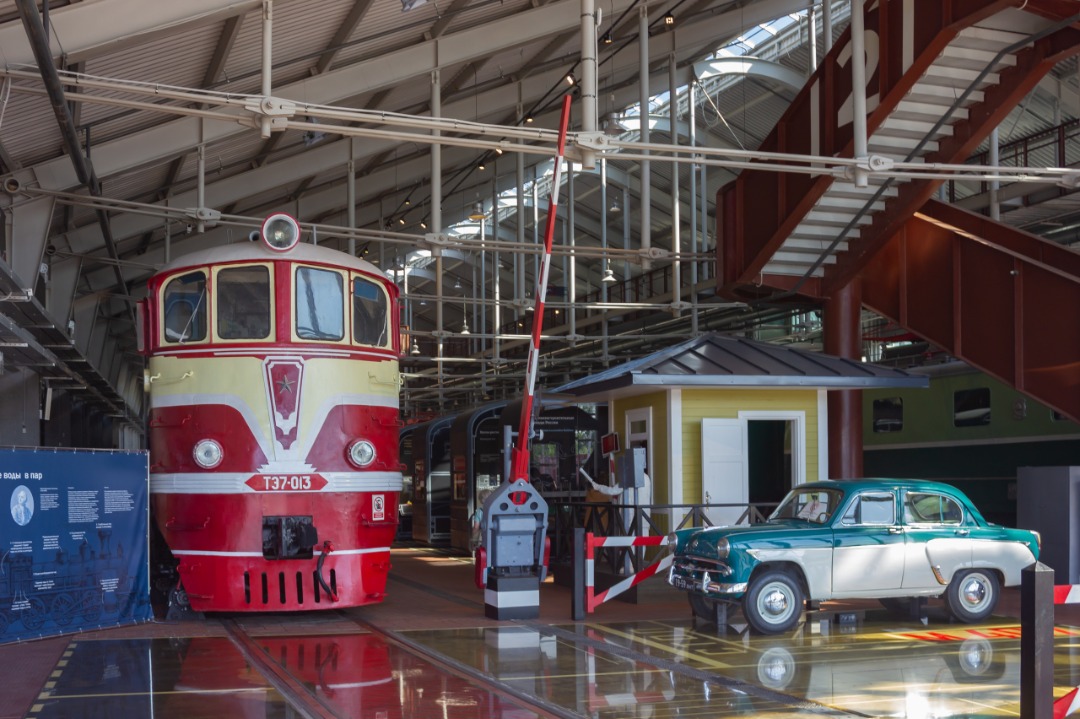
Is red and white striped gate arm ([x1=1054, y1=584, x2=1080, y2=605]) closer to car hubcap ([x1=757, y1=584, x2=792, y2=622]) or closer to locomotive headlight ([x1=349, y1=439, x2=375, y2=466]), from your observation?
car hubcap ([x1=757, y1=584, x2=792, y2=622])

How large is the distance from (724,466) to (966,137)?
610cm

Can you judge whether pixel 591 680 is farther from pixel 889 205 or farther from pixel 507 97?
pixel 507 97

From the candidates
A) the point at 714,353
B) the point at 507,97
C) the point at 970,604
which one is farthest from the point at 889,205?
the point at 507,97

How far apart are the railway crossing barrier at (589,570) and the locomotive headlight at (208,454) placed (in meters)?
4.37

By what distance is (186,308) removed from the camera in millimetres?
14102

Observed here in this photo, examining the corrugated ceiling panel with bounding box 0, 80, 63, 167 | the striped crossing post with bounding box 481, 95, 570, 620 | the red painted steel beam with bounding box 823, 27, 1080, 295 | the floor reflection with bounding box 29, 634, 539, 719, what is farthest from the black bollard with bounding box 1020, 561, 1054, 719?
the corrugated ceiling panel with bounding box 0, 80, 63, 167

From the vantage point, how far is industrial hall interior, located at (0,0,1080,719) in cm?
1063

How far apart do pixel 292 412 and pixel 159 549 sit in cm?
304

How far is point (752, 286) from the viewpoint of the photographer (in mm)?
20906

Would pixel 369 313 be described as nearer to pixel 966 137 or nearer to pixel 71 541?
pixel 71 541

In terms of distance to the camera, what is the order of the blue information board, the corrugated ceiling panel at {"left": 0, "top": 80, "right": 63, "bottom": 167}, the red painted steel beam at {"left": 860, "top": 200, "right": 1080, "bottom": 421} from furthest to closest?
the red painted steel beam at {"left": 860, "top": 200, "right": 1080, "bottom": 421} < the corrugated ceiling panel at {"left": 0, "top": 80, "right": 63, "bottom": 167} < the blue information board

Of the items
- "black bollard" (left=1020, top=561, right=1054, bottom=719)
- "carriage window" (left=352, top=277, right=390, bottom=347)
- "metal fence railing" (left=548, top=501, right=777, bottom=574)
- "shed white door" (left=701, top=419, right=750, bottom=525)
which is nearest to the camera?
"black bollard" (left=1020, top=561, right=1054, bottom=719)

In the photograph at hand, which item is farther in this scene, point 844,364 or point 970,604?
point 844,364

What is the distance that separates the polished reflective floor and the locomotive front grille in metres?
0.35
